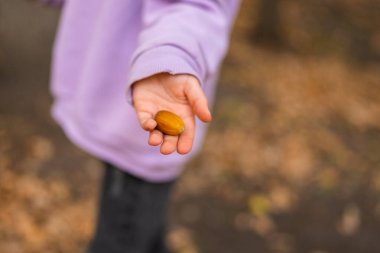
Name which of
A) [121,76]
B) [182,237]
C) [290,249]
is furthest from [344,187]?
[121,76]

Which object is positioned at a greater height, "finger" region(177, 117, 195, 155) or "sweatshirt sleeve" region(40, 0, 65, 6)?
"finger" region(177, 117, 195, 155)

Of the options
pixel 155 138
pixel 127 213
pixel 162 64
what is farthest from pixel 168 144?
pixel 127 213

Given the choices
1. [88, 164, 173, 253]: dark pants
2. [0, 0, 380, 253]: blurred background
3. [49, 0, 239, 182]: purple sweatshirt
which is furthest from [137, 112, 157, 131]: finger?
[0, 0, 380, 253]: blurred background

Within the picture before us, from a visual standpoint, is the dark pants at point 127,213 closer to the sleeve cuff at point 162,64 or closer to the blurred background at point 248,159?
the sleeve cuff at point 162,64

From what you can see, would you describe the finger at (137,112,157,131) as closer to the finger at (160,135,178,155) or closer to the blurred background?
the finger at (160,135,178,155)

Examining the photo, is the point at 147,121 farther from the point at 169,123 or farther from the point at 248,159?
the point at 248,159

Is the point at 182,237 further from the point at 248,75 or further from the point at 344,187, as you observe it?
the point at 248,75

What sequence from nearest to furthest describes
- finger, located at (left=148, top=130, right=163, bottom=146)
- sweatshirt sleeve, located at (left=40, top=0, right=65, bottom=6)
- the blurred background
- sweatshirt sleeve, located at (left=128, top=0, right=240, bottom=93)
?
finger, located at (left=148, top=130, right=163, bottom=146) → sweatshirt sleeve, located at (left=128, top=0, right=240, bottom=93) → sweatshirt sleeve, located at (left=40, top=0, right=65, bottom=6) → the blurred background
